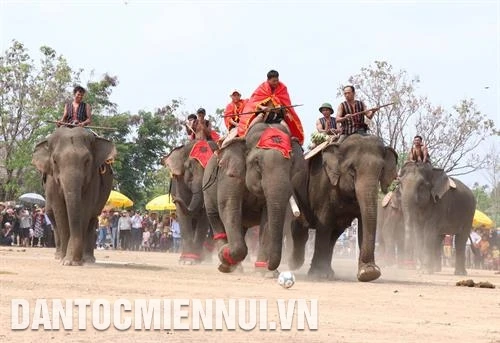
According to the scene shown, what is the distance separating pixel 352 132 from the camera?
1736 centimetres

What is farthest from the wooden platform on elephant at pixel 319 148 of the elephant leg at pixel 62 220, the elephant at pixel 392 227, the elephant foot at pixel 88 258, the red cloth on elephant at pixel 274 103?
the elephant at pixel 392 227

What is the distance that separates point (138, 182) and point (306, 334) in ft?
176

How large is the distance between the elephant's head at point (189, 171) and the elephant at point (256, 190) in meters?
4.85

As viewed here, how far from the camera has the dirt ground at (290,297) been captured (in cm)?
910

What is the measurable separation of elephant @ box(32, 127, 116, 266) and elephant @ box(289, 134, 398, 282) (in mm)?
3612

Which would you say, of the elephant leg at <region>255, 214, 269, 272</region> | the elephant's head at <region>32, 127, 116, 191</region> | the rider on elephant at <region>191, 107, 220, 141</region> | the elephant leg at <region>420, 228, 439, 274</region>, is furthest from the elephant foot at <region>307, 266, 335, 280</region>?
the elephant leg at <region>420, 228, 439, 274</region>

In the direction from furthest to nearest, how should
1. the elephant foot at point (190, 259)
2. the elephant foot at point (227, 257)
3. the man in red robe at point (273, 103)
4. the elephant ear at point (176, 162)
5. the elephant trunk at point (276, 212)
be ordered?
1. the elephant ear at point (176, 162)
2. the elephant foot at point (190, 259)
3. the man in red robe at point (273, 103)
4. the elephant foot at point (227, 257)
5. the elephant trunk at point (276, 212)

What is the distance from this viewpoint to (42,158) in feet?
61.8

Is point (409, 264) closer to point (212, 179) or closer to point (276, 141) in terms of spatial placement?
point (212, 179)

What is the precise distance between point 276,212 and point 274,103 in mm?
1961

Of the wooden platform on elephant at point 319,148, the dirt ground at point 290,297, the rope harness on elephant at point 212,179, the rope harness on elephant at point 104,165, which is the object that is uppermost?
the wooden platform on elephant at point 319,148

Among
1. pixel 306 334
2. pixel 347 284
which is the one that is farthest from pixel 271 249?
pixel 306 334

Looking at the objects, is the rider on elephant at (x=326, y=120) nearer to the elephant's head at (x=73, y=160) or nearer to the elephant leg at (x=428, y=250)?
the elephant's head at (x=73, y=160)

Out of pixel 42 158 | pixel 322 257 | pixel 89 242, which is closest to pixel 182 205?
pixel 89 242
